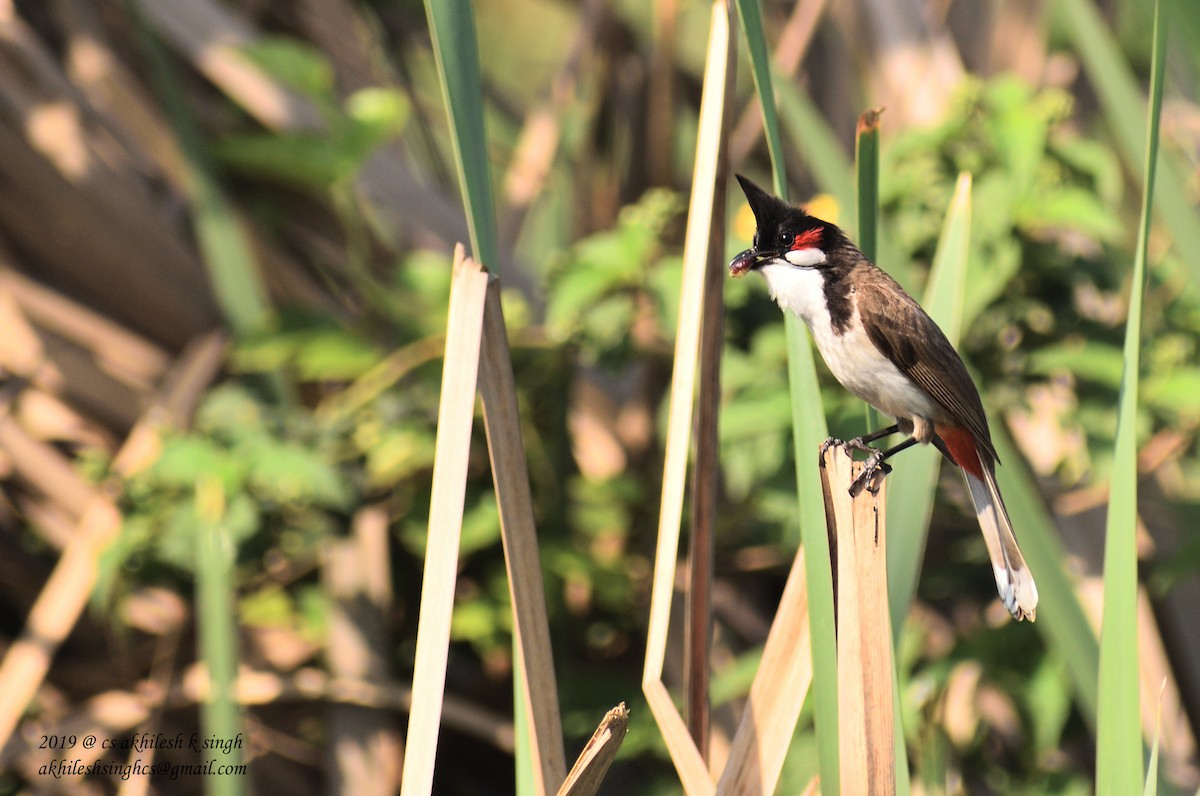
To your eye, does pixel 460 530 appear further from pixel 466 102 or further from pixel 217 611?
pixel 217 611

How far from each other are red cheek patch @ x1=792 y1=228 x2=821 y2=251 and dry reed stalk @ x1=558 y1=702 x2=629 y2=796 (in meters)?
0.79

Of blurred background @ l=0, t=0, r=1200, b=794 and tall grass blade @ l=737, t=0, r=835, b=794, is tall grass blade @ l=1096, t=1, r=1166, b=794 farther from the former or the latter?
blurred background @ l=0, t=0, r=1200, b=794

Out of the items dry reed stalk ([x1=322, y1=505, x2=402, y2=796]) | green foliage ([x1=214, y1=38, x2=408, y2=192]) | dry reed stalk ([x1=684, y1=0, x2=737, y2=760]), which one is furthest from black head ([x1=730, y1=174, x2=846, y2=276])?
dry reed stalk ([x1=322, y1=505, x2=402, y2=796])

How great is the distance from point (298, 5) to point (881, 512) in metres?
2.53

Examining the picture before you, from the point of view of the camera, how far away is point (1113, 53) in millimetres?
1615

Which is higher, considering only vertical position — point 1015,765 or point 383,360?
point 383,360

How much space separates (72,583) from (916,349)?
178cm

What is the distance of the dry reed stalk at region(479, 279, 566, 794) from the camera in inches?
45.6

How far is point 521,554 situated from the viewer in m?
1.17

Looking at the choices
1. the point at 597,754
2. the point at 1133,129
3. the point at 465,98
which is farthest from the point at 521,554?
the point at 1133,129

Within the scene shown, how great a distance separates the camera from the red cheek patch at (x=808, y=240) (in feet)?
5.25

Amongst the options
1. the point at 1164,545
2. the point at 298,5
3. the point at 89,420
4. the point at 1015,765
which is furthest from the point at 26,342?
the point at 1164,545

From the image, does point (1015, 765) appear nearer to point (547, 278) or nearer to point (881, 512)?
point (547, 278)

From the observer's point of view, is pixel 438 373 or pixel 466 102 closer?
pixel 466 102
